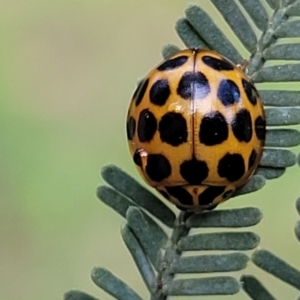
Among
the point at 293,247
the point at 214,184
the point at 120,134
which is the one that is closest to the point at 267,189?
the point at 293,247

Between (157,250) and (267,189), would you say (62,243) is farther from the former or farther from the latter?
(157,250)

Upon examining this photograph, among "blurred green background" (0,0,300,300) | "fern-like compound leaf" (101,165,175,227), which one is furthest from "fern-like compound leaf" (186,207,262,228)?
"blurred green background" (0,0,300,300)

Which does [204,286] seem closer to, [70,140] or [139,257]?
[139,257]

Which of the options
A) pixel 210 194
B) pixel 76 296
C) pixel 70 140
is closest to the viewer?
pixel 76 296

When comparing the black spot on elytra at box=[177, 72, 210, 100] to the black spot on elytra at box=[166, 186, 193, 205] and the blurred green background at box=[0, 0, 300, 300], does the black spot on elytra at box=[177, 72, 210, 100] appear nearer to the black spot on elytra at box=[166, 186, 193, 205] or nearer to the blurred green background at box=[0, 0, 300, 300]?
Answer: the black spot on elytra at box=[166, 186, 193, 205]

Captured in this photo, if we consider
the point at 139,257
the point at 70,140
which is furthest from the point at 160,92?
the point at 70,140
